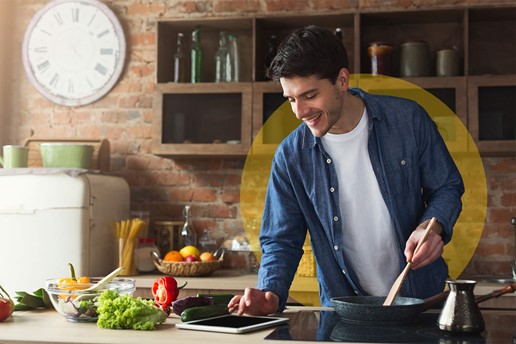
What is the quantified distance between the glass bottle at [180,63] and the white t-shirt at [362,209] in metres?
1.80

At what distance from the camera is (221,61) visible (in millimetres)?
4039

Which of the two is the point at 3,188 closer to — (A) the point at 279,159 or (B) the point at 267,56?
(B) the point at 267,56

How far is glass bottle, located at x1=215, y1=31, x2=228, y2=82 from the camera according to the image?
402cm

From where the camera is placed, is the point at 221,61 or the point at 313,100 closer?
the point at 313,100

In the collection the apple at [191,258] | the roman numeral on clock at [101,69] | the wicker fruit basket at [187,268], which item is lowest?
the wicker fruit basket at [187,268]

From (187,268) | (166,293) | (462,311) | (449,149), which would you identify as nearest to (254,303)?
(166,293)

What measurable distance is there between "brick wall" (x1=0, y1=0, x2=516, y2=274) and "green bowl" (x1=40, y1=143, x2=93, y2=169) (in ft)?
1.30

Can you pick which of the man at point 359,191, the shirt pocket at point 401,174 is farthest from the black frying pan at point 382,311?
the shirt pocket at point 401,174

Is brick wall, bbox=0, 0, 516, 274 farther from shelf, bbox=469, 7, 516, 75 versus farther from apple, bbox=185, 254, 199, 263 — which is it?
shelf, bbox=469, 7, 516, 75

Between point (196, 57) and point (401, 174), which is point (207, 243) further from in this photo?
point (401, 174)

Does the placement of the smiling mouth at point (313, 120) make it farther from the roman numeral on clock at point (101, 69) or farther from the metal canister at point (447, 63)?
the roman numeral on clock at point (101, 69)

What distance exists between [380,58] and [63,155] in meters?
1.76

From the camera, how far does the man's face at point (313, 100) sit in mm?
2164

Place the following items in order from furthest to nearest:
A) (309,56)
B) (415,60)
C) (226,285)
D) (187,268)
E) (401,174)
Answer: (415,60)
(187,268)
(226,285)
(401,174)
(309,56)
